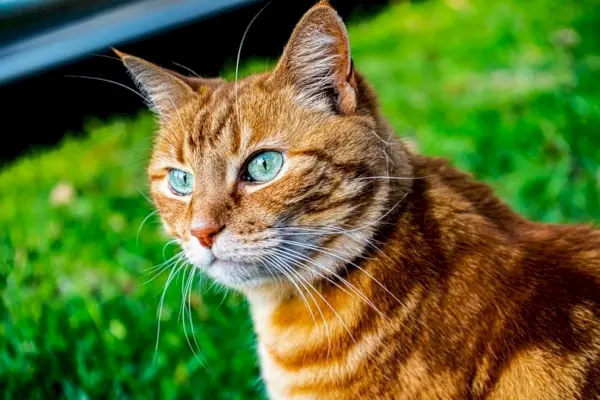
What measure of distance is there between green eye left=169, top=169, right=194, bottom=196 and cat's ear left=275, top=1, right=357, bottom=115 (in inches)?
14.5

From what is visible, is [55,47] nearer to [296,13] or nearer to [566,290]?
[296,13]

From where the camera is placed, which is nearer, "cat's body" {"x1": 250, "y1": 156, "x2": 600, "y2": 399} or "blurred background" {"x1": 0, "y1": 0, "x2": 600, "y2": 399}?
"cat's body" {"x1": 250, "y1": 156, "x2": 600, "y2": 399}

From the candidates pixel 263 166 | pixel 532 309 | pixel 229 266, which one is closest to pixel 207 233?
pixel 229 266

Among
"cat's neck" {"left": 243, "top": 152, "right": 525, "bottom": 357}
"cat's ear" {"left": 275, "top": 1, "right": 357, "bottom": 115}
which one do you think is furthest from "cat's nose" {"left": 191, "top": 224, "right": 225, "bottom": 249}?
"cat's ear" {"left": 275, "top": 1, "right": 357, "bottom": 115}

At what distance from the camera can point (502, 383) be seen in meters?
1.82

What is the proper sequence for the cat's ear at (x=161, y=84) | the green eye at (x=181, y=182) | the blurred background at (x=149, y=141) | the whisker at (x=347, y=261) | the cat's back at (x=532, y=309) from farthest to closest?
A: 1. the blurred background at (x=149, y=141)
2. the cat's ear at (x=161, y=84)
3. the green eye at (x=181, y=182)
4. the whisker at (x=347, y=261)
5. the cat's back at (x=532, y=309)

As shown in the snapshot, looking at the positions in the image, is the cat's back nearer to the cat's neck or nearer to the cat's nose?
the cat's neck

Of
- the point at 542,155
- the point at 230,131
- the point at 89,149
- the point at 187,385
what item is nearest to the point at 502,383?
the point at 230,131

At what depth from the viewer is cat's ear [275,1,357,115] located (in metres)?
1.89

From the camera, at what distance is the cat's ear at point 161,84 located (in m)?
2.23

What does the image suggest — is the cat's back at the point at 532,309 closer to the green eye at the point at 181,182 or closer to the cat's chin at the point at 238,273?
the cat's chin at the point at 238,273

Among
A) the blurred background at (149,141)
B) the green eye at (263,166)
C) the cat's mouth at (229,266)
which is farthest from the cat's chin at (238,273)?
the blurred background at (149,141)

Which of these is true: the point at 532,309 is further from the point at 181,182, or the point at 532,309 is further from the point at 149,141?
the point at 149,141

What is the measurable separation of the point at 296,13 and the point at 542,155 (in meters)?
2.49
